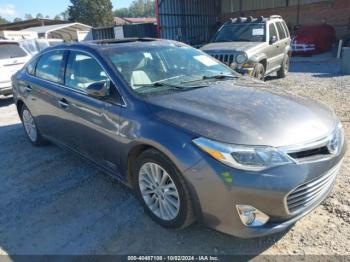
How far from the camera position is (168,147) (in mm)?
2588

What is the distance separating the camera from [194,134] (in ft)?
8.23

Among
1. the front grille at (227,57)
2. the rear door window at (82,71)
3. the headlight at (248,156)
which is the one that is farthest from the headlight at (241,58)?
the headlight at (248,156)

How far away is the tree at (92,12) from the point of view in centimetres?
5775

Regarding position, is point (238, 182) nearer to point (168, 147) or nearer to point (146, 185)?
point (168, 147)

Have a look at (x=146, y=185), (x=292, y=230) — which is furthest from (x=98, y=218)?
(x=292, y=230)

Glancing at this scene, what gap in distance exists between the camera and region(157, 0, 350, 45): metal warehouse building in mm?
19406

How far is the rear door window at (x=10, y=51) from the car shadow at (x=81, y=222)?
18.7ft

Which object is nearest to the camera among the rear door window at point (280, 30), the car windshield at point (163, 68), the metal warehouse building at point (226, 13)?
the car windshield at point (163, 68)

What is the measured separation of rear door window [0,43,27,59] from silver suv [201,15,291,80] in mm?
5380

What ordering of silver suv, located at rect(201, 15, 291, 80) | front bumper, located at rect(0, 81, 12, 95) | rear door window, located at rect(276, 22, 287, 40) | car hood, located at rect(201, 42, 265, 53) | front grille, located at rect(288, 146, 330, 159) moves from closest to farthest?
front grille, located at rect(288, 146, 330, 159)
silver suv, located at rect(201, 15, 291, 80)
car hood, located at rect(201, 42, 265, 53)
front bumper, located at rect(0, 81, 12, 95)
rear door window, located at rect(276, 22, 287, 40)

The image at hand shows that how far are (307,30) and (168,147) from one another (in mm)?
16545

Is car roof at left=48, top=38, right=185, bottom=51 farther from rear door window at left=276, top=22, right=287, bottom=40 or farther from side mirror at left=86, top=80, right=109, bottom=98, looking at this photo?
rear door window at left=276, top=22, right=287, bottom=40

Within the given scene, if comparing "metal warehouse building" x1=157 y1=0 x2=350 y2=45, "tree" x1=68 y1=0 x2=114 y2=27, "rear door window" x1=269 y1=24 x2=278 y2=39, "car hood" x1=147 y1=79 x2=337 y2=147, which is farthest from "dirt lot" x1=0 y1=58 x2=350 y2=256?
"tree" x1=68 y1=0 x2=114 y2=27

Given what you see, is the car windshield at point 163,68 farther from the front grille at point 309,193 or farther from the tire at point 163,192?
the front grille at point 309,193
